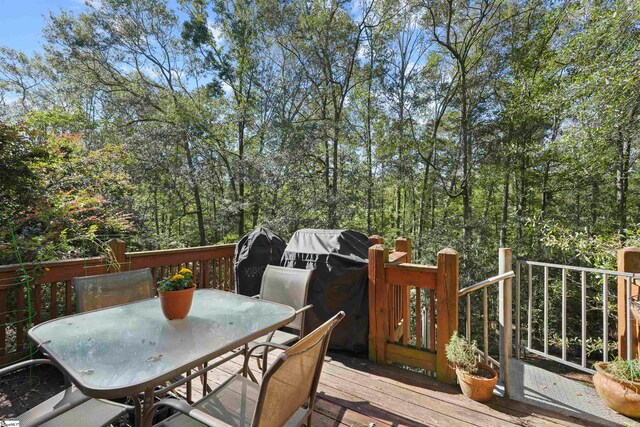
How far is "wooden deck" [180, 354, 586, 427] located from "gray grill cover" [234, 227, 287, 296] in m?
1.13

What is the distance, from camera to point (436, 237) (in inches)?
332

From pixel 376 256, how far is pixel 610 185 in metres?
10.4

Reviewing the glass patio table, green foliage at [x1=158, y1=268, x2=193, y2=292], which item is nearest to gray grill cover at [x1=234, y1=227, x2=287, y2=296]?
the glass patio table

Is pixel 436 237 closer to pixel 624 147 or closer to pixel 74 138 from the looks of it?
pixel 624 147

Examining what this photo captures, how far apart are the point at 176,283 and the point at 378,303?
1.77 m

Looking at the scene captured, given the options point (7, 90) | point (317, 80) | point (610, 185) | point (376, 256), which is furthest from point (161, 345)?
point (7, 90)

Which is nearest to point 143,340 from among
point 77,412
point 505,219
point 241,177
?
point 77,412

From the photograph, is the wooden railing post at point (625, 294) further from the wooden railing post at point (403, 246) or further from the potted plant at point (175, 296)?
the potted plant at point (175, 296)

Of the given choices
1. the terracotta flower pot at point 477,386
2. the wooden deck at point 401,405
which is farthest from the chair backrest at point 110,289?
the terracotta flower pot at point 477,386

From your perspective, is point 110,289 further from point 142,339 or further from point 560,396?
point 560,396

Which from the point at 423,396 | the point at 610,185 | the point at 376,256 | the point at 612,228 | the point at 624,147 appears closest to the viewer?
the point at 423,396

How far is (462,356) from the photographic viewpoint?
7.23 ft

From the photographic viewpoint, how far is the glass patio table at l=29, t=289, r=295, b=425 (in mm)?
1127

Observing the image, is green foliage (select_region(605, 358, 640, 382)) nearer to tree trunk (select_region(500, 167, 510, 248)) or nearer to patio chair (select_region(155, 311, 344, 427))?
patio chair (select_region(155, 311, 344, 427))
